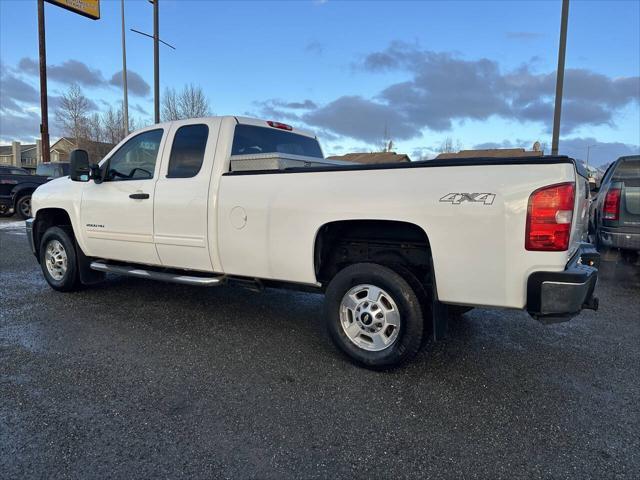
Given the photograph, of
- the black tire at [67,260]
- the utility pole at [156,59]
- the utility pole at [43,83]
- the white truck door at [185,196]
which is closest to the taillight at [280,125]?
the white truck door at [185,196]

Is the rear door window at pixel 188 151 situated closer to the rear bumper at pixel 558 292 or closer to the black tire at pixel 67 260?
the black tire at pixel 67 260

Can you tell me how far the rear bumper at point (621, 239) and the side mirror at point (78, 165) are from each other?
659 cm

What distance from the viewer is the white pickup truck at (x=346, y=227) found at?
287 cm

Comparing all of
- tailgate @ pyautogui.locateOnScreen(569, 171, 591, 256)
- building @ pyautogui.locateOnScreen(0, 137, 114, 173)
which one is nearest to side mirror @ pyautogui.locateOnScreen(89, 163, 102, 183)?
tailgate @ pyautogui.locateOnScreen(569, 171, 591, 256)

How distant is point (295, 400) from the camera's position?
3035 mm

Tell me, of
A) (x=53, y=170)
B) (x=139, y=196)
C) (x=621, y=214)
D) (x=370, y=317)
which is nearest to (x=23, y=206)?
(x=53, y=170)

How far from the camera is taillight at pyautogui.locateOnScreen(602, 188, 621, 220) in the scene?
5957mm

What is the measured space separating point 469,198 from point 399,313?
1.00 metres

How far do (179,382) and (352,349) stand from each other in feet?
4.31

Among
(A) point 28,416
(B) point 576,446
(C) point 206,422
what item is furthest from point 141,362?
(B) point 576,446

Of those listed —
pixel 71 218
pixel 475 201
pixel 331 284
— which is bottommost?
pixel 331 284

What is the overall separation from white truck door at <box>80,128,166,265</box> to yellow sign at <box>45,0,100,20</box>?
714 inches

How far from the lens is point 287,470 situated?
2316 mm

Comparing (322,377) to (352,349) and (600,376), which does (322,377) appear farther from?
(600,376)
